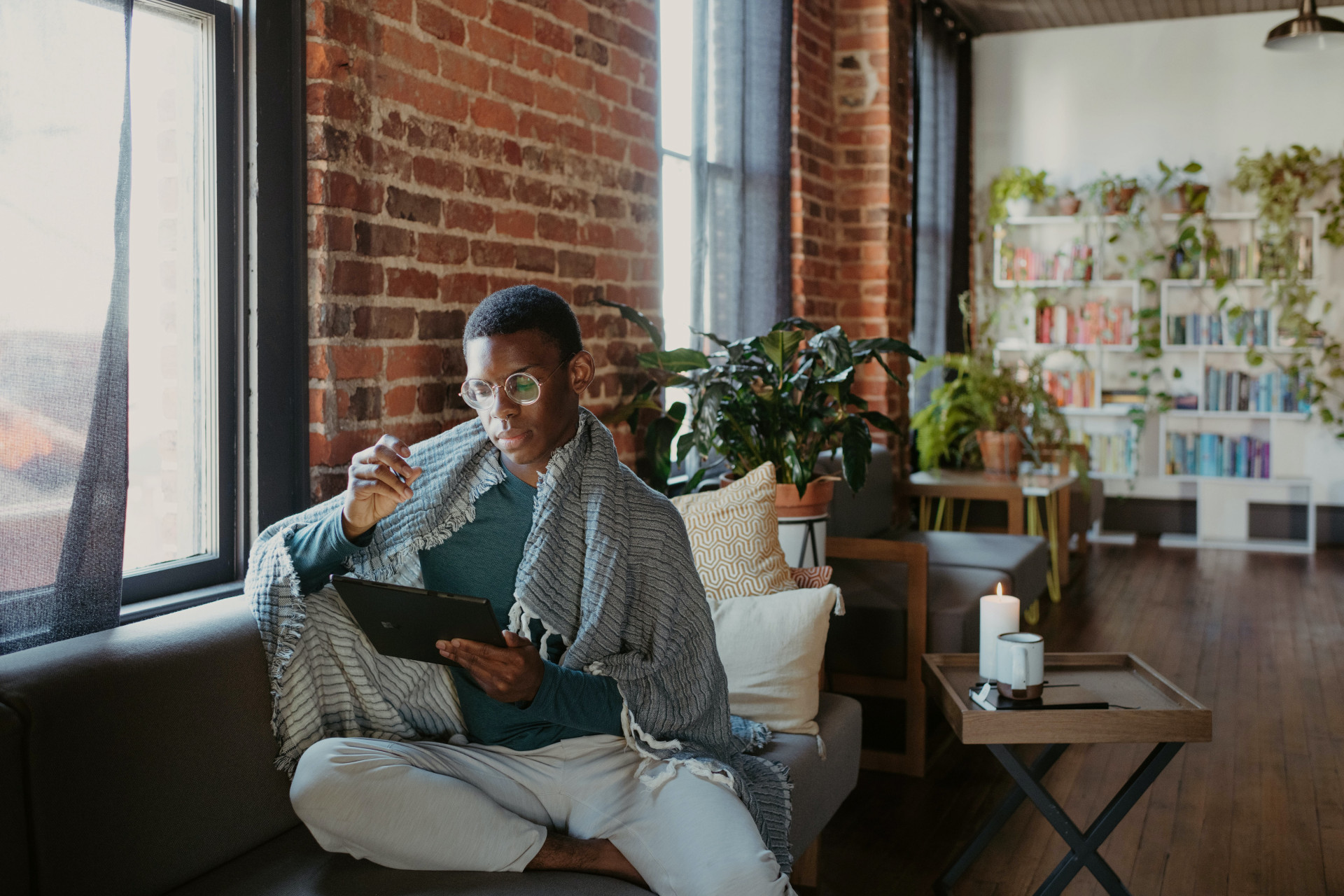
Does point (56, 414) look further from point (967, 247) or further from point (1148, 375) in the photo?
point (1148, 375)

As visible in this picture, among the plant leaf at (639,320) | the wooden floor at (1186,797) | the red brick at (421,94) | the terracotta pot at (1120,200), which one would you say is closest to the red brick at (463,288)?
the red brick at (421,94)

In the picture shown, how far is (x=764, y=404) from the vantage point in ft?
11.0

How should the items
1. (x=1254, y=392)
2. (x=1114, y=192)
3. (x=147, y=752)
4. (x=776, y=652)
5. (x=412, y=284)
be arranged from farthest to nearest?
(x=1114, y=192), (x=1254, y=392), (x=412, y=284), (x=776, y=652), (x=147, y=752)

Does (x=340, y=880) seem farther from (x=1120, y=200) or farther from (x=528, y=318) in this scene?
(x=1120, y=200)

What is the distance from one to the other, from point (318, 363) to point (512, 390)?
0.59 m

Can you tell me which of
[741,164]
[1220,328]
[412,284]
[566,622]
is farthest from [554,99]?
[1220,328]

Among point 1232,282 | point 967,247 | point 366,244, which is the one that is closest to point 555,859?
point 366,244

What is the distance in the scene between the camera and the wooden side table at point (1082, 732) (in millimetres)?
2084

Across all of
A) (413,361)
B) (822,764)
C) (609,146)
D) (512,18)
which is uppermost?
(512,18)

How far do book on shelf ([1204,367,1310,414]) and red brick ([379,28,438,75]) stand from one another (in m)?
5.96

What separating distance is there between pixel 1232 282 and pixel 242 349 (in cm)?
640

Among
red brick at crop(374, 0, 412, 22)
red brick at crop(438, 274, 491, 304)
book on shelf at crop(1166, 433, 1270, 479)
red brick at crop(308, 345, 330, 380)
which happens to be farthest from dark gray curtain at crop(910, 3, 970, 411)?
red brick at crop(308, 345, 330, 380)

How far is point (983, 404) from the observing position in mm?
5488

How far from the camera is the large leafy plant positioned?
10.6 feet
